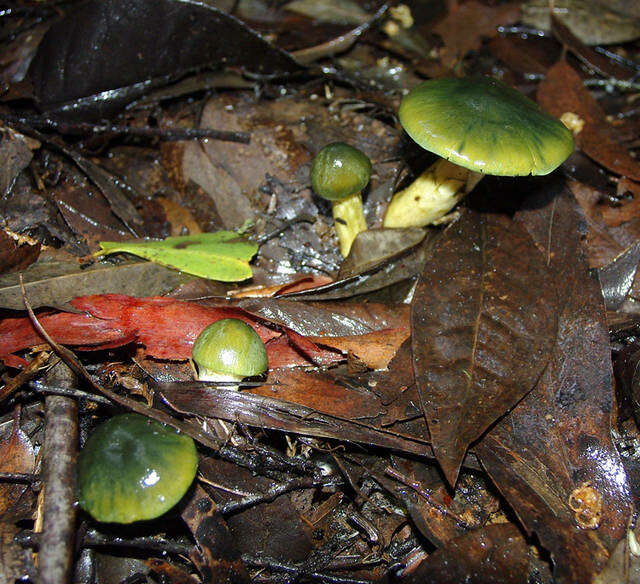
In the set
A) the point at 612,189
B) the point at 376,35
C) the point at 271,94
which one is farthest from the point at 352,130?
the point at 612,189

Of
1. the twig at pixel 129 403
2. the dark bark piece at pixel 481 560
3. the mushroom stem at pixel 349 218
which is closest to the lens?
the dark bark piece at pixel 481 560

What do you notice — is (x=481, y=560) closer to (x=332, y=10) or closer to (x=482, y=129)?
(x=482, y=129)

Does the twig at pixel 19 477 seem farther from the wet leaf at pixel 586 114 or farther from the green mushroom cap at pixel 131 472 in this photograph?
the wet leaf at pixel 586 114

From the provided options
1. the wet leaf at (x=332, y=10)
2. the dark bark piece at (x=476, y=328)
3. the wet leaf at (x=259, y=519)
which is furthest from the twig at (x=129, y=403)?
the wet leaf at (x=332, y=10)

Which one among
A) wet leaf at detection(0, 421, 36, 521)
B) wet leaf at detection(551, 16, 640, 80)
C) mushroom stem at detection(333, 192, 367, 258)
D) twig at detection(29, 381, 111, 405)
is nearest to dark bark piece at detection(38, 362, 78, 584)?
twig at detection(29, 381, 111, 405)

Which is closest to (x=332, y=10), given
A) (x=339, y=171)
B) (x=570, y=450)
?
(x=339, y=171)

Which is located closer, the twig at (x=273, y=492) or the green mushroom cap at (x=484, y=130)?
the twig at (x=273, y=492)

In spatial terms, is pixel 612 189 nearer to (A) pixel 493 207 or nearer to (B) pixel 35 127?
(A) pixel 493 207
